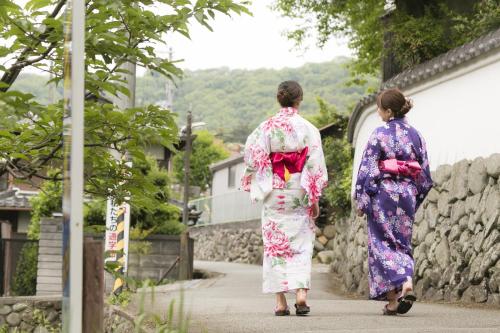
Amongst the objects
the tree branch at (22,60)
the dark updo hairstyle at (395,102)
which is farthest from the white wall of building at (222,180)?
the tree branch at (22,60)

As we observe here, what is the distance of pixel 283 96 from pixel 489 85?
3293 millimetres

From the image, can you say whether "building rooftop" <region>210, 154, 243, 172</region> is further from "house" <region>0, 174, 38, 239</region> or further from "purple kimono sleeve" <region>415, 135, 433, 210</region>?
"purple kimono sleeve" <region>415, 135, 433, 210</region>

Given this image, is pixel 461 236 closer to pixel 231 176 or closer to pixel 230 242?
pixel 230 242

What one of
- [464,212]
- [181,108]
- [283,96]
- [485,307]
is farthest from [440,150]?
[181,108]

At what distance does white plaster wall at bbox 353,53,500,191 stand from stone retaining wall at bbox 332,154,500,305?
24 cm

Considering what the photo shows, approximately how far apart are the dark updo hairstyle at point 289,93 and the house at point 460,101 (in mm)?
2776

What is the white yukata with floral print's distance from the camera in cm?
731

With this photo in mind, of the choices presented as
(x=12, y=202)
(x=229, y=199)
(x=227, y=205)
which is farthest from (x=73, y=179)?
(x=227, y=205)

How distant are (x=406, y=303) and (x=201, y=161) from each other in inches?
1881

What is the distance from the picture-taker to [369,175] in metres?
7.29

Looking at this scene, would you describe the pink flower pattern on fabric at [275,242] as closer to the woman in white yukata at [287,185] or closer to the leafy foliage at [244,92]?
the woman in white yukata at [287,185]

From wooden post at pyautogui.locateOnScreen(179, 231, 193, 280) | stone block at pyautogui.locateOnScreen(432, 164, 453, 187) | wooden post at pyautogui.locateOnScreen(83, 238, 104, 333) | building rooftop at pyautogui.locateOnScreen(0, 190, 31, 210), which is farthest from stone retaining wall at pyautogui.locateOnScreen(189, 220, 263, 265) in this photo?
wooden post at pyautogui.locateOnScreen(83, 238, 104, 333)

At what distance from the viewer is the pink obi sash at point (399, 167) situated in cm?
728

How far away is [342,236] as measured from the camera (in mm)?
18125
